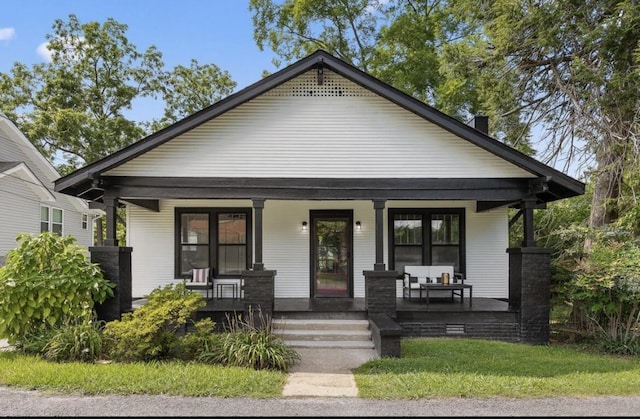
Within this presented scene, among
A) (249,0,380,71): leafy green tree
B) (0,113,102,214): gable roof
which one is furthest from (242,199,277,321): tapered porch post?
(249,0,380,71): leafy green tree

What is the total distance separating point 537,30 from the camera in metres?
9.66

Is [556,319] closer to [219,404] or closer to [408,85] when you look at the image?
[219,404]

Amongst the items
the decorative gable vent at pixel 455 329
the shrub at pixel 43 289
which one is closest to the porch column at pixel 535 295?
the decorative gable vent at pixel 455 329

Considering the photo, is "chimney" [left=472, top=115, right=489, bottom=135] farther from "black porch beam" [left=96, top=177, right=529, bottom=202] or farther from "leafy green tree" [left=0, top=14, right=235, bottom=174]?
"leafy green tree" [left=0, top=14, right=235, bottom=174]

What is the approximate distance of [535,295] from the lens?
7832 mm

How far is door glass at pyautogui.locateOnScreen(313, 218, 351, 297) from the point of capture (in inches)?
406

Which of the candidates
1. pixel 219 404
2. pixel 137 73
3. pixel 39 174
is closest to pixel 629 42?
pixel 219 404

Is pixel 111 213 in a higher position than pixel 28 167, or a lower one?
lower

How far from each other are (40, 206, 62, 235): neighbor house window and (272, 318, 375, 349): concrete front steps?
1417 centimetres

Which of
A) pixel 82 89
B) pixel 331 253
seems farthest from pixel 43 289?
pixel 82 89

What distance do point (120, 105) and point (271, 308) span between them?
2274 centimetres

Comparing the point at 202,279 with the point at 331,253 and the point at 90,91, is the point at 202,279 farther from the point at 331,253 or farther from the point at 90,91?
the point at 90,91

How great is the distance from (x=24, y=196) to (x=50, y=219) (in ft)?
7.50

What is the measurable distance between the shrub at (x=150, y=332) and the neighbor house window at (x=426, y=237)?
5.64 meters
